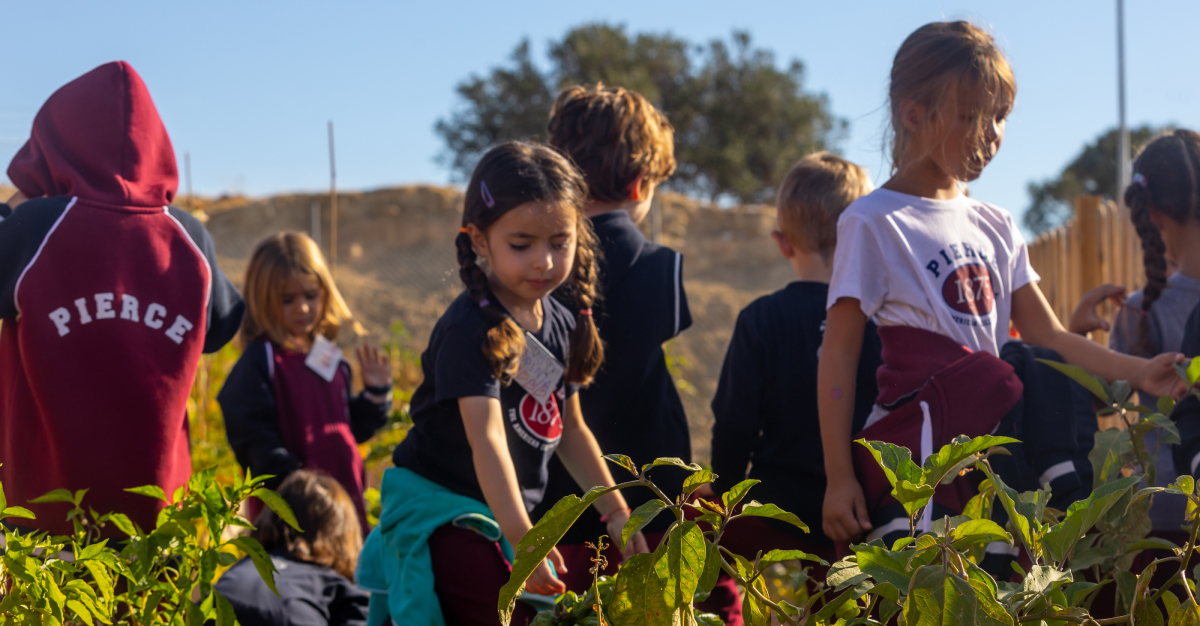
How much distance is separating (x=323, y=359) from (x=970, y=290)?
89.9 inches

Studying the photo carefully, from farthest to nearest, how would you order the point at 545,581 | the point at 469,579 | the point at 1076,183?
the point at 1076,183, the point at 469,579, the point at 545,581

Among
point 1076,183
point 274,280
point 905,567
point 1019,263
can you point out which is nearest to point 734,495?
point 905,567

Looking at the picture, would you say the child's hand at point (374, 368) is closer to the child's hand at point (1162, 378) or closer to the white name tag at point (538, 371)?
the white name tag at point (538, 371)

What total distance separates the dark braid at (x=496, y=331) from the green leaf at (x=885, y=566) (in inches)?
38.9

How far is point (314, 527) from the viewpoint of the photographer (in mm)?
2754

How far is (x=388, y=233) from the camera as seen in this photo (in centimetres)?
1852

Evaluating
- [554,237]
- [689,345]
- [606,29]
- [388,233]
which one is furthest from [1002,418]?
[606,29]

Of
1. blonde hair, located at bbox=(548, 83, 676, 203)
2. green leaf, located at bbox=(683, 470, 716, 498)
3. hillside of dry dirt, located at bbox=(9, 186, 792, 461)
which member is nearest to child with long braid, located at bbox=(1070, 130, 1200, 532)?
blonde hair, located at bbox=(548, 83, 676, 203)

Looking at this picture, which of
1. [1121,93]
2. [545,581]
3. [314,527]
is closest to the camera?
[545,581]

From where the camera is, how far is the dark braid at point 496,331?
5.75 feet

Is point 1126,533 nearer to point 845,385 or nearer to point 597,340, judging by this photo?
Answer: point 845,385

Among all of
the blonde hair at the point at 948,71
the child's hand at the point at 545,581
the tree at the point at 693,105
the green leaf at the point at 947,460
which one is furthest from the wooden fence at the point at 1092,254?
the tree at the point at 693,105

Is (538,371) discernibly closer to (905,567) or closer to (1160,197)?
(905,567)

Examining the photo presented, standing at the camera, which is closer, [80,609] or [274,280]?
[80,609]
